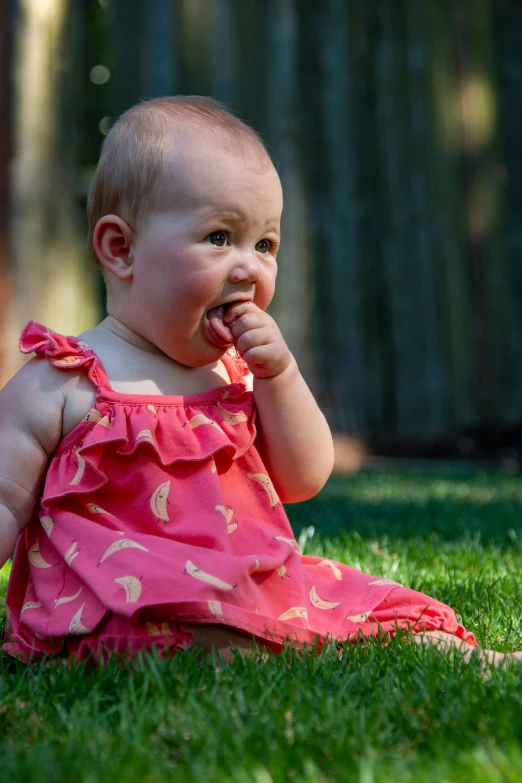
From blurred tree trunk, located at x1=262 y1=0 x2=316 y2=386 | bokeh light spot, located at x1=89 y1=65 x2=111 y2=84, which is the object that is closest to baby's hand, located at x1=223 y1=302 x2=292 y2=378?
bokeh light spot, located at x1=89 y1=65 x2=111 y2=84

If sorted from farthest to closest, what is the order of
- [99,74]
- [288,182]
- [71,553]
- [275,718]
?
[288,182]
[99,74]
[71,553]
[275,718]

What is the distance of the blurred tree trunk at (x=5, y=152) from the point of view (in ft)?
13.8

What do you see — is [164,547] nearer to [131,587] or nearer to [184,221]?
[131,587]

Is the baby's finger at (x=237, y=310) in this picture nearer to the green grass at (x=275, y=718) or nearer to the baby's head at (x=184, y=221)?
the baby's head at (x=184, y=221)

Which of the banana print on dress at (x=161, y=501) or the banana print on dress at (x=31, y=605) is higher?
the banana print on dress at (x=161, y=501)

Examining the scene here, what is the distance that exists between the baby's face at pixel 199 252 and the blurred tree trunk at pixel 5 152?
99.5 inches

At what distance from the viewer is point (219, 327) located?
5.90 feet

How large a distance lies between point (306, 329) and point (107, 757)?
443 centimetres

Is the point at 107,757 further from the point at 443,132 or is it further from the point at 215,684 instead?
the point at 443,132

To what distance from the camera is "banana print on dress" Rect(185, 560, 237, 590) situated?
62.2 inches

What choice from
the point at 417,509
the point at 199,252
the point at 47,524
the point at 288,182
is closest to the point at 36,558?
the point at 47,524

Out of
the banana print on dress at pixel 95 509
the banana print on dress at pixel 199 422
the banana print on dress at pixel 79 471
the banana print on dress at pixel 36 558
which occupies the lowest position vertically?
the banana print on dress at pixel 36 558

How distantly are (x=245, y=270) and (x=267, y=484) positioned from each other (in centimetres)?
41

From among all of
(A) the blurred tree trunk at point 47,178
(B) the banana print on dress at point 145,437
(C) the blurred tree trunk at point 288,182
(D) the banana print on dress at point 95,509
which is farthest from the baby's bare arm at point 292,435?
(C) the blurred tree trunk at point 288,182
